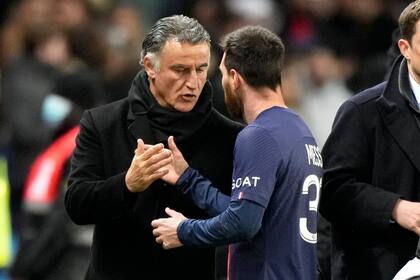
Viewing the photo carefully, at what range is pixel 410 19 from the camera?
7.02 meters

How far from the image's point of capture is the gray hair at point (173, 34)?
6.80 metres

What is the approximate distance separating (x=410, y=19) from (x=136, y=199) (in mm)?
1535

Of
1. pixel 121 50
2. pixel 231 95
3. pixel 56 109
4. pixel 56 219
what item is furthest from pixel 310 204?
pixel 121 50

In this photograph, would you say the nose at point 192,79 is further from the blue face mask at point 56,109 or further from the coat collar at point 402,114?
the blue face mask at point 56,109

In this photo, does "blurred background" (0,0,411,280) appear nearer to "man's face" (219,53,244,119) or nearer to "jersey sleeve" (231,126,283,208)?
"man's face" (219,53,244,119)

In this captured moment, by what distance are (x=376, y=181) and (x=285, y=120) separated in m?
0.75

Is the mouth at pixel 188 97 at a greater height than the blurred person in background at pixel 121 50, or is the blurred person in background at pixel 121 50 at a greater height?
the mouth at pixel 188 97

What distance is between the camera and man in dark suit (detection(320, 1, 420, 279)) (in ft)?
23.1

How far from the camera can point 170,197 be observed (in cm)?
695

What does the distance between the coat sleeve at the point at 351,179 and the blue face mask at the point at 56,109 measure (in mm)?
3146

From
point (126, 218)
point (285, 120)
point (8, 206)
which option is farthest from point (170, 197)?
point (8, 206)

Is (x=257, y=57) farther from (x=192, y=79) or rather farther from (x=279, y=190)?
(x=279, y=190)

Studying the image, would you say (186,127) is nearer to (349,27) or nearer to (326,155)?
(326,155)

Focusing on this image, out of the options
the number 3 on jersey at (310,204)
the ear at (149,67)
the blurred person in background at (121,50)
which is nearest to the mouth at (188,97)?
the ear at (149,67)
